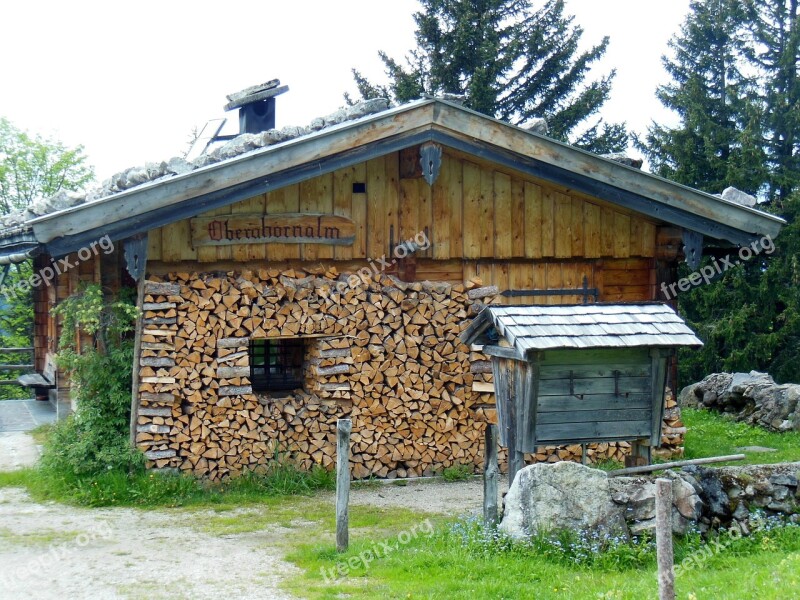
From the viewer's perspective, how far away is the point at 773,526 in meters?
7.84

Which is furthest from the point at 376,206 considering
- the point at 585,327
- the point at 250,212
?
the point at 585,327

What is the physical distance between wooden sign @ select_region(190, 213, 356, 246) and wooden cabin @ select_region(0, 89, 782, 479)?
0.7 inches

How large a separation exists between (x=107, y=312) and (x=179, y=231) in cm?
123

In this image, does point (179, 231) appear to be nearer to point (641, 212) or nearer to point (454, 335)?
point (454, 335)

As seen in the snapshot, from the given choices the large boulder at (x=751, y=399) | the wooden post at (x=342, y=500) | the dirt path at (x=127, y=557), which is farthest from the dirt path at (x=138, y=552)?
the large boulder at (x=751, y=399)

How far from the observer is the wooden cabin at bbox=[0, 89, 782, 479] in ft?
33.6

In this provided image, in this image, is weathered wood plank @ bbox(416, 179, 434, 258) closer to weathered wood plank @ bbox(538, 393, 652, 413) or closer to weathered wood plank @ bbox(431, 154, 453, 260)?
weathered wood plank @ bbox(431, 154, 453, 260)

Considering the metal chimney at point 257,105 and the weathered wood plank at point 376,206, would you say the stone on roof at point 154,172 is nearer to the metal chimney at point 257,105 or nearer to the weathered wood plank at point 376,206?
the weathered wood plank at point 376,206

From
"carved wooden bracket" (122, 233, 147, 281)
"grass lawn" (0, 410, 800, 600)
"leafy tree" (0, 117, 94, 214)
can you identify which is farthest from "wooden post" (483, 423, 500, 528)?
"leafy tree" (0, 117, 94, 214)

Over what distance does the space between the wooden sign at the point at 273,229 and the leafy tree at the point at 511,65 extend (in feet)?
49.5

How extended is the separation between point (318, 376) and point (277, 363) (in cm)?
112

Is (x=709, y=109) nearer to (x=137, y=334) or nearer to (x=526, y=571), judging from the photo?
(x=137, y=334)

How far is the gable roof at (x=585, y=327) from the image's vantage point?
323 inches

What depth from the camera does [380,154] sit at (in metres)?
10.6
